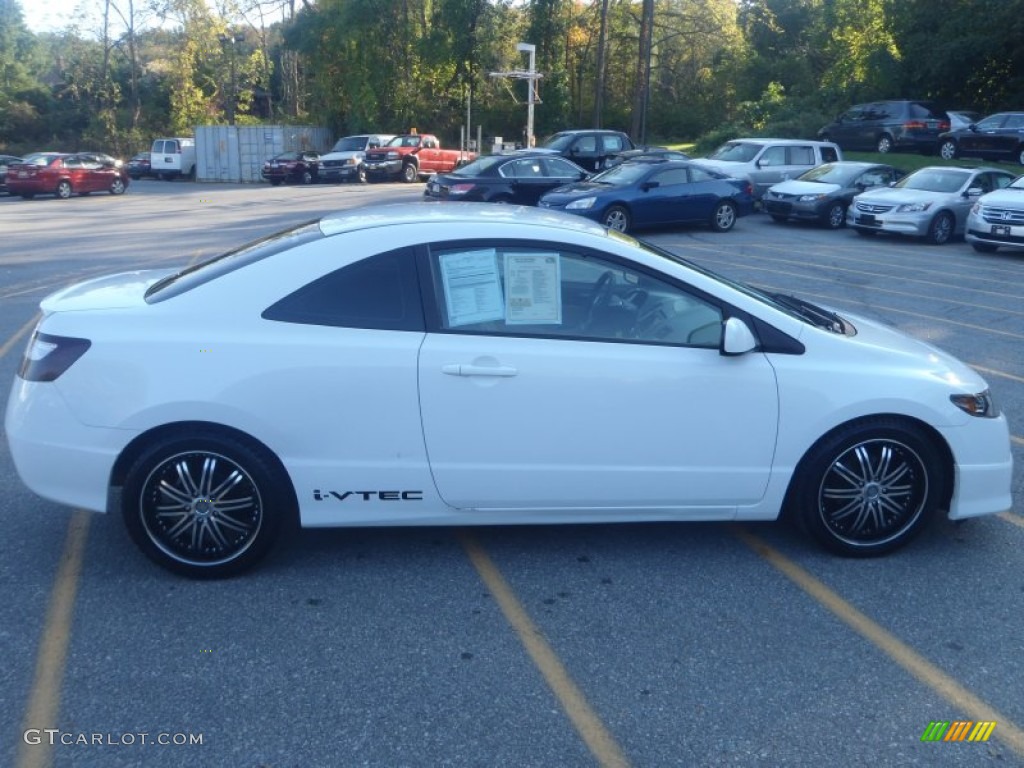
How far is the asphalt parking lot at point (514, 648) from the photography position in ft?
10.9

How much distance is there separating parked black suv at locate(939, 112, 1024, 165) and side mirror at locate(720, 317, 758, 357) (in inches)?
1077

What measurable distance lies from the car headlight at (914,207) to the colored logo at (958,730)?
1659 centimetres

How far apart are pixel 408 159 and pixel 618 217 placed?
71.1 feet

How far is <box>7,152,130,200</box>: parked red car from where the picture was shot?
3216 cm

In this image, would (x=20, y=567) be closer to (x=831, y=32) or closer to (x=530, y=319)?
(x=530, y=319)

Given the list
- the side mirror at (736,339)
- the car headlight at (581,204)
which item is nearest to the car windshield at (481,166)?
the car headlight at (581,204)

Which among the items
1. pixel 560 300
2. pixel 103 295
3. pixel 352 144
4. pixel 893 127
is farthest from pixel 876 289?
pixel 352 144

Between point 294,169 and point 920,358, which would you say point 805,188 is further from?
point 294,169

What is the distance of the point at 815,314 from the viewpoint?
5.23 metres

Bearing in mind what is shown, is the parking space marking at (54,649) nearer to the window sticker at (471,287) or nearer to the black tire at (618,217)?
the window sticker at (471,287)

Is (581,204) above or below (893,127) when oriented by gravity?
below

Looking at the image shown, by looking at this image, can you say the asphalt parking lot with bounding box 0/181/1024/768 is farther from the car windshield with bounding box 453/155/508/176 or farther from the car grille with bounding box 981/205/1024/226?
the car windshield with bounding box 453/155/508/176

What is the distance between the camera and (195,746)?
10.7 ft

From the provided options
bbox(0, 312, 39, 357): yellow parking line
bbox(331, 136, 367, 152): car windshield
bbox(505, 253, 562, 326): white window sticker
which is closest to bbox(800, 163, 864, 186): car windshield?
bbox(0, 312, 39, 357): yellow parking line
